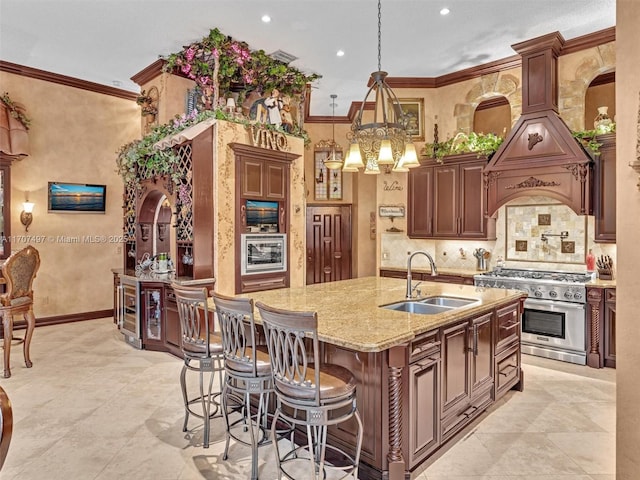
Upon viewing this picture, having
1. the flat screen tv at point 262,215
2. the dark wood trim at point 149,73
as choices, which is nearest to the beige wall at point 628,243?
the flat screen tv at point 262,215

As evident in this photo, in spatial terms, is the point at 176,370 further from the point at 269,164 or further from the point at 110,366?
the point at 269,164

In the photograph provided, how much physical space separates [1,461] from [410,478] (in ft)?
7.07

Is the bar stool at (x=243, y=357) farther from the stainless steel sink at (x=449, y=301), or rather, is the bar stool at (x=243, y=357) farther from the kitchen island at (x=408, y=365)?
the stainless steel sink at (x=449, y=301)

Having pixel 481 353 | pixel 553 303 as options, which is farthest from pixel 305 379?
pixel 553 303

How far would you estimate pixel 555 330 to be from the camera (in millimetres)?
4906

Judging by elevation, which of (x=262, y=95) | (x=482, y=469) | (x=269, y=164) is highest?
(x=262, y=95)

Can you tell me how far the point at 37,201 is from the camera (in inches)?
259

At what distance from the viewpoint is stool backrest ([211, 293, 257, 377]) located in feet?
7.95

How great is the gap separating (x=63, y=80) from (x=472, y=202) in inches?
269

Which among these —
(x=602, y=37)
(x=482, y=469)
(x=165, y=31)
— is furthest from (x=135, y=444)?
(x=602, y=37)

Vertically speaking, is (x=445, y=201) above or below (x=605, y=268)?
above

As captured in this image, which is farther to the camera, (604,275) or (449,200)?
(449,200)

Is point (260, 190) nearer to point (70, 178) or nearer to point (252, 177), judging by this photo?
point (252, 177)

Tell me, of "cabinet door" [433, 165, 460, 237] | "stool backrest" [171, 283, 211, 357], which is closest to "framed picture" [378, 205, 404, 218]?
"cabinet door" [433, 165, 460, 237]
